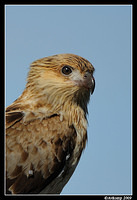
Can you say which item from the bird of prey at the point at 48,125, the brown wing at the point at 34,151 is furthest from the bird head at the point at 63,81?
the brown wing at the point at 34,151

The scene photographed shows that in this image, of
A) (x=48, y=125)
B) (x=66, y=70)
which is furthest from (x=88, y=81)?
(x=48, y=125)

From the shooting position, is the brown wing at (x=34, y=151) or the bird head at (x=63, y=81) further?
the bird head at (x=63, y=81)

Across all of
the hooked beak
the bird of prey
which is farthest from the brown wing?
the hooked beak

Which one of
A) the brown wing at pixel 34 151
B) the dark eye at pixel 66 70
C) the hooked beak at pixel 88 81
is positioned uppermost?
the dark eye at pixel 66 70

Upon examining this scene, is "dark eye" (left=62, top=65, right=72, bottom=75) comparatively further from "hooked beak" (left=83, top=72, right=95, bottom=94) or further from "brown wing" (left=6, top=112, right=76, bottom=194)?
"brown wing" (left=6, top=112, right=76, bottom=194)

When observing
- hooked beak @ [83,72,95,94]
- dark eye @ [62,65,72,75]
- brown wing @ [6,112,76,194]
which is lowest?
brown wing @ [6,112,76,194]

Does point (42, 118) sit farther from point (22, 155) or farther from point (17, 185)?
point (17, 185)

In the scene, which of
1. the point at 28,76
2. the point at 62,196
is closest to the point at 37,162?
the point at 62,196

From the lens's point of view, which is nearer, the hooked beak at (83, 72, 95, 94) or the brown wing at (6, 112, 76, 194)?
the brown wing at (6, 112, 76, 194)

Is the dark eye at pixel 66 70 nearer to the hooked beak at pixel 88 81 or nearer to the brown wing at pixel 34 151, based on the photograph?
the hooked beak at pixel 88 81
